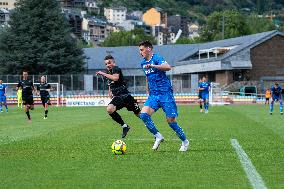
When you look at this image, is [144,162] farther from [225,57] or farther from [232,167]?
[225,57]

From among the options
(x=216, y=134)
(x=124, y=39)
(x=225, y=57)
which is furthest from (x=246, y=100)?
(x=124, y=39)

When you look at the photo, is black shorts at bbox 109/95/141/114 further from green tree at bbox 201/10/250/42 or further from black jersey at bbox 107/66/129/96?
green tree at bbox 201/10/250/42

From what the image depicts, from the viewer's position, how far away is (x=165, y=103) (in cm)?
1438

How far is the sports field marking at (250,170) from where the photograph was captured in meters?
9.34

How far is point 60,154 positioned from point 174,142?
13.0 feet

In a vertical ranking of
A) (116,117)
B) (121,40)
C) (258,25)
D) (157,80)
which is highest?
(258,25)

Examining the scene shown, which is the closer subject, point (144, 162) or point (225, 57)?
point (144, 162)

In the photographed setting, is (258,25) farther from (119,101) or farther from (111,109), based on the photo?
(111,109)

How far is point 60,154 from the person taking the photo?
13.5m

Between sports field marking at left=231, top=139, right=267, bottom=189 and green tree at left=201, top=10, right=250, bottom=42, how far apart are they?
381ft

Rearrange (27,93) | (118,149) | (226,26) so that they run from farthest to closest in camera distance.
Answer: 1. (226,26)
2. (27,93)
3. (118,149)

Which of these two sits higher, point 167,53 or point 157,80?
point 167,53

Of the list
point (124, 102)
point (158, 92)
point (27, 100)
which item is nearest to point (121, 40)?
point (27, 100)

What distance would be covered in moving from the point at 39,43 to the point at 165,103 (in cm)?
6642
